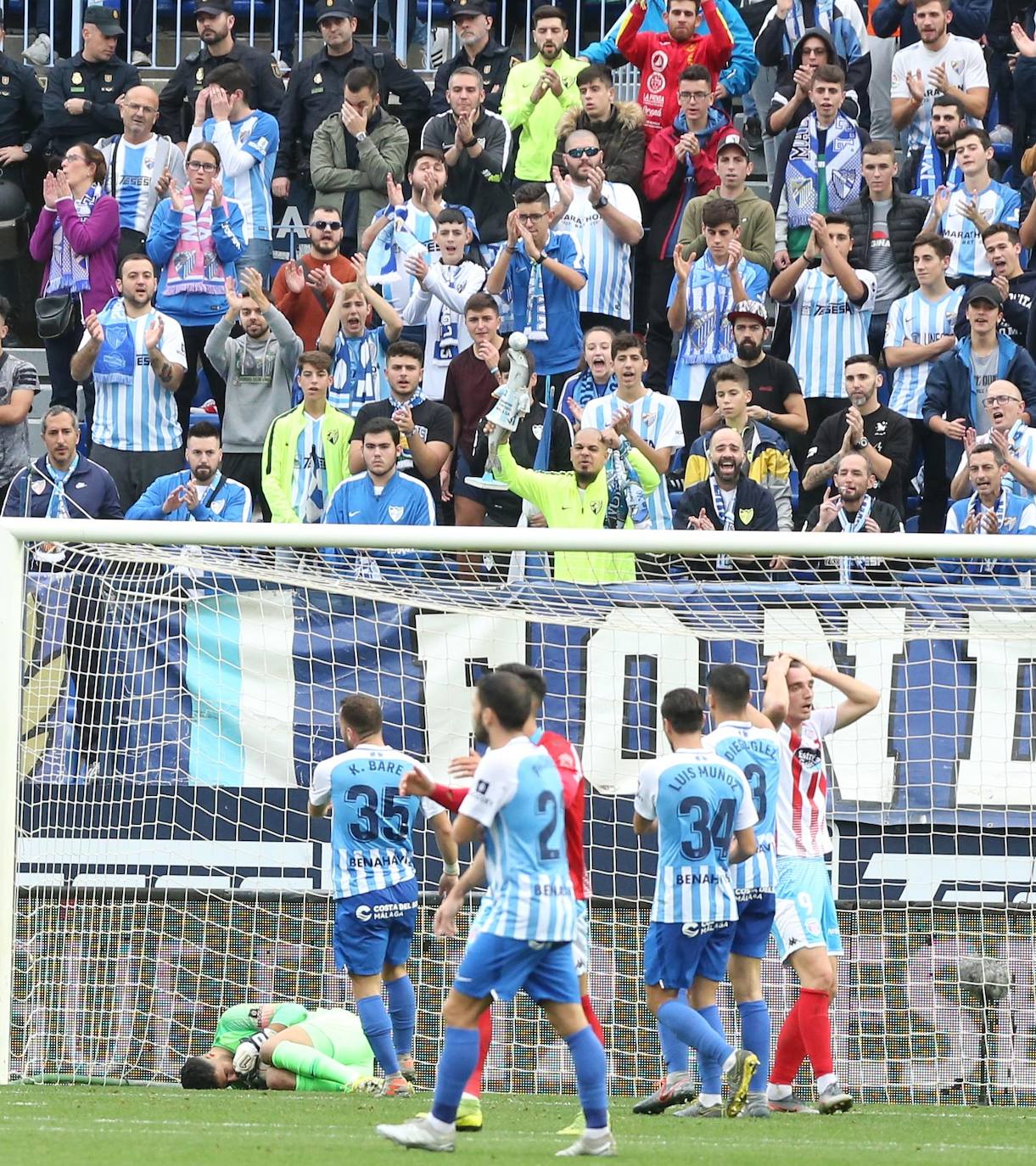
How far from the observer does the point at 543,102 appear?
13688mm

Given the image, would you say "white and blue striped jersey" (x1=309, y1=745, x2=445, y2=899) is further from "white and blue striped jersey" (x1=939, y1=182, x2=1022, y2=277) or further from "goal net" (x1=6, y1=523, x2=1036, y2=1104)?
"white and blue striped jersey" (x1=939, y1=182, x2=1022, y2=277)

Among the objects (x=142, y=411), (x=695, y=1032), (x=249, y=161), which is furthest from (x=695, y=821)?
(x=249, y=161)

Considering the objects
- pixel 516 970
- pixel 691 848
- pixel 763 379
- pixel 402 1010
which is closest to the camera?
pixel 516 970

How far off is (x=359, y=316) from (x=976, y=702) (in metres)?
4.82

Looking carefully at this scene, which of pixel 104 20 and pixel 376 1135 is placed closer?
pixel 376 1135

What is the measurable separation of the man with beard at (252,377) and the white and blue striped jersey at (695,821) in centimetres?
A: 529

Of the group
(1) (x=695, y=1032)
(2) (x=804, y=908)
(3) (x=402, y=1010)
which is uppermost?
(2) (x=804, y=908)

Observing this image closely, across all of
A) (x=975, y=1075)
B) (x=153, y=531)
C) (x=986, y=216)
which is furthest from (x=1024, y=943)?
(x=986, y=216)

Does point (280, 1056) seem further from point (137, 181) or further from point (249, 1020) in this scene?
point (137, 181)

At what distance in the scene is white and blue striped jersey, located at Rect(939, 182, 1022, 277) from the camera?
1255 centimetres

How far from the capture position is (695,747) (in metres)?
7.64

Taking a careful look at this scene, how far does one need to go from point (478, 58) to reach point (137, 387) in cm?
384

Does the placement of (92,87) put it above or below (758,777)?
above

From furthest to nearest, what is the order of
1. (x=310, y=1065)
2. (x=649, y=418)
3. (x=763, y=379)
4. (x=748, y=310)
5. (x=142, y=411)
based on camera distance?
(x=142, y=411) → (x=748, y=310) → (x=763, y=379) → (x=649, y=418) → (x=310, y=1065)
